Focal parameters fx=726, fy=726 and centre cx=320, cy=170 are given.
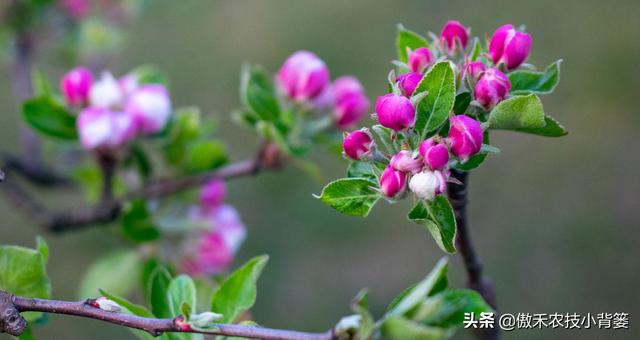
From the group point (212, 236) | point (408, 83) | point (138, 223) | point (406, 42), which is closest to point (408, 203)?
point (212, 236)

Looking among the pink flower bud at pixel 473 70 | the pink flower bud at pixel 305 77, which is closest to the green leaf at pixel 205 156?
the pink flower bud at pixel 305 77

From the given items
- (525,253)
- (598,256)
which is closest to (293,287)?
(525,253)

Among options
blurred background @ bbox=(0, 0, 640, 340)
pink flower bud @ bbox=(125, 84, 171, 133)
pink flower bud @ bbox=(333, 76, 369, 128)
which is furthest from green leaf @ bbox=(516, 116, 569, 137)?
blurred background @ bbox=(0, 0, 640, 340)

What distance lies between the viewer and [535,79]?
0.55m

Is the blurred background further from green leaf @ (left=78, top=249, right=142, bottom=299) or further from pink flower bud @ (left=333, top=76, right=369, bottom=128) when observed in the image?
pink flower bud @ (left=333, top=76, right=369, bottom=128)

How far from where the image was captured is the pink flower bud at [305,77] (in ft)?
2.62

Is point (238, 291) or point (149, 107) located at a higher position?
point (149, 107)

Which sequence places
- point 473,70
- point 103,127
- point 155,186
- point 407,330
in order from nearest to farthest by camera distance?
point 407,330, point 473,70, point 103,127, point 155,186

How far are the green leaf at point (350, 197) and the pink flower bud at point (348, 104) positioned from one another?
34 cm

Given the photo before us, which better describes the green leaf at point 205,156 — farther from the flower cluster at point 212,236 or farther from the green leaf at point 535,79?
the green leaf at point 535,79

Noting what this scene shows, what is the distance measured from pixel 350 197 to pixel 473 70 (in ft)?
0.40

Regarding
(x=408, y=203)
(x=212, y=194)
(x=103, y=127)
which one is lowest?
(x=408, y=203)

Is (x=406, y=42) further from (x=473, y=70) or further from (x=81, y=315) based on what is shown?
(x=81, y=315)

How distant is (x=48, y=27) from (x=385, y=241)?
1.25 metres
